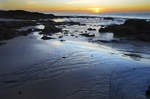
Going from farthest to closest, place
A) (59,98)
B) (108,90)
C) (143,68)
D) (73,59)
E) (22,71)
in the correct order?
(73,59)
(143,68)
(22,71)
(108,90)
(59,98)

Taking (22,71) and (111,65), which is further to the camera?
(111,65)

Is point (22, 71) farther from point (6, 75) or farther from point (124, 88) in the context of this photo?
point (124, 88)

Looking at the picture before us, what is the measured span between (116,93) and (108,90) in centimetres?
33

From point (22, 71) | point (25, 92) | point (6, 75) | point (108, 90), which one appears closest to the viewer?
point (25, 92)

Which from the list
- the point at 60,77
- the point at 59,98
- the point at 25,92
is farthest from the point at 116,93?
the point at 25,92

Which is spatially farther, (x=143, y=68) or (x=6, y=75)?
(x=143, y=68)

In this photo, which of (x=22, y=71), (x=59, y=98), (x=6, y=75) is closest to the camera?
(x=59, y=98)

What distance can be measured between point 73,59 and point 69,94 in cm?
481

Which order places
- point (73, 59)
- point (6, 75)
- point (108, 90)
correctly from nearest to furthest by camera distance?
point (108, 90) → point (6, 75) → point (73, 59)

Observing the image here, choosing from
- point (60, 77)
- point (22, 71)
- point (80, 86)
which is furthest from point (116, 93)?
point (22, 71)

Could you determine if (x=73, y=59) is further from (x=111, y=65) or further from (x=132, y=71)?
(x=132, y=71)

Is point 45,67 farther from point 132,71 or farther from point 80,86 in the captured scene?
point 132,71

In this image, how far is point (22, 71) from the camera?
7613 mm

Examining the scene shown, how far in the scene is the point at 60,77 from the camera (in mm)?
7105
